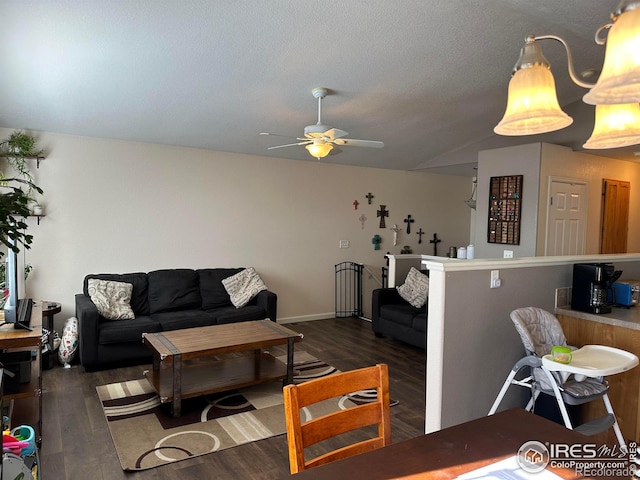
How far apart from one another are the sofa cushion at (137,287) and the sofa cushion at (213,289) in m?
0.66

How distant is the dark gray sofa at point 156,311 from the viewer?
4.40 metres

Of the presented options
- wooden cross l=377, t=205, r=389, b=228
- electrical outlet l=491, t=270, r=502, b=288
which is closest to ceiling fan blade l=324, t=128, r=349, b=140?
electrical outlet l=491, t=270, r=502, b=288

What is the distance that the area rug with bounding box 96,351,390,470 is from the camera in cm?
298

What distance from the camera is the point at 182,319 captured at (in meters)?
4.91

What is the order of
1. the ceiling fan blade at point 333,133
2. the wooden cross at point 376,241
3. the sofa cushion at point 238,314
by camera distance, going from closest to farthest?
the ceiling fan blade at point 333,133, the sofa cushion at point 238,314, the wooden cross at point 376,241

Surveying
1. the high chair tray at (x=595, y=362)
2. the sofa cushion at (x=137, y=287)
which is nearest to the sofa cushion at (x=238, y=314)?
the sofa cushion at (x=137, y=287)

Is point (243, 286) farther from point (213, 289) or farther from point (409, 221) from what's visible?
point (409, 221)

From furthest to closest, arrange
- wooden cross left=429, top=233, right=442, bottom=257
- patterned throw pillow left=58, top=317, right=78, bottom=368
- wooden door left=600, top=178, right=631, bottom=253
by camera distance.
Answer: wooden cross left=429, top=233, right=442, bottom=257 < wooden door left=600, top=178, right=631, bottom=253 < patterned throw pillow left=58, top=317, right=78, bottom=368

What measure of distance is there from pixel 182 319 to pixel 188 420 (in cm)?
165

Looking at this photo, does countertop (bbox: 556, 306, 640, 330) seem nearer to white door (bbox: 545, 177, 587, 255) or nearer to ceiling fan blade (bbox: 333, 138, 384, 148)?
ceiling fan blade (bbox: 333, 138, 384, 148)

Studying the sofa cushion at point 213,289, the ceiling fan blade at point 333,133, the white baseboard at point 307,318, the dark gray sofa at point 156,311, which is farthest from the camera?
the white baseboard at point 307,318

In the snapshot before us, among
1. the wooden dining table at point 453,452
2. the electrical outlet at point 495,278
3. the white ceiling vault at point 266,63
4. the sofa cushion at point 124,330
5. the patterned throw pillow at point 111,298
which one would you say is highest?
the white ceiling vault at point 266,63

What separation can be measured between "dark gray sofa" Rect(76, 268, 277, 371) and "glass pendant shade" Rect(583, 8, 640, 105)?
4474 mm

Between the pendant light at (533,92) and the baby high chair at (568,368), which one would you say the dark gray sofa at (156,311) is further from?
the pendant light at (533,92)
